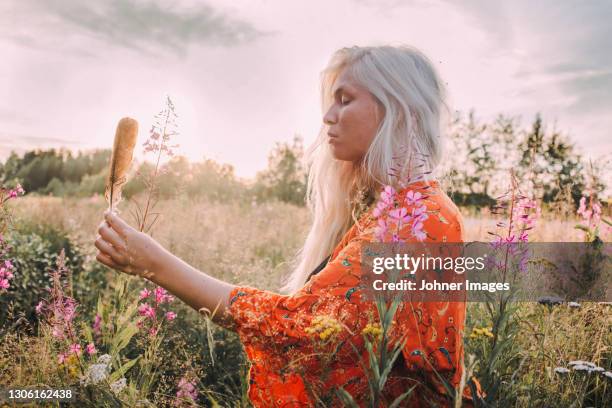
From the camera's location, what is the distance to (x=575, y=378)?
271 cm

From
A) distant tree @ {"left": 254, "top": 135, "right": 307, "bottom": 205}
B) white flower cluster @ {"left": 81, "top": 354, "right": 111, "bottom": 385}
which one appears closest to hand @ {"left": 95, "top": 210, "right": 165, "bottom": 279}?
white flower cluster @ {"left": 81, "top": 354, "right": 111, "bottom": 385}

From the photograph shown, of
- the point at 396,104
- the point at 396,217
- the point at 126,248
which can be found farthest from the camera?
the point at 396,104

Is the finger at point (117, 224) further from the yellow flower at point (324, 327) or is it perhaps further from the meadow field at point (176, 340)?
the yellow flower at point (324, 327)

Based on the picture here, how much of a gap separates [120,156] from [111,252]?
331 mm

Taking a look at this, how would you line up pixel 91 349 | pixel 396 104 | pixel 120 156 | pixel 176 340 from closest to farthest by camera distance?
Answer: pixel 120 156 < pixel 396 104 < pixel 91 349 < pixel 176 340

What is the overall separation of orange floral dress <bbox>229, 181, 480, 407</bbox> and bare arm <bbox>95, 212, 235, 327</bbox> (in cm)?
6

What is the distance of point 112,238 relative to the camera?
1.69 m

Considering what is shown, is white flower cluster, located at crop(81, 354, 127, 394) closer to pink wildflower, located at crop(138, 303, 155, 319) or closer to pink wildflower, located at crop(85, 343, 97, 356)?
pink wildflower, located at crop(85, 343, 97, 356)

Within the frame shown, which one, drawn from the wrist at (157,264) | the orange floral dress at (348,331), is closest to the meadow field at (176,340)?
the orange floral dress at (348,331)

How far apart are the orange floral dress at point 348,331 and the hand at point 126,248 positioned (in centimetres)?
28

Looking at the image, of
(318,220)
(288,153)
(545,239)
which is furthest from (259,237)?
(288,153)

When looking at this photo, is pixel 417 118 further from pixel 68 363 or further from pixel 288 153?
pixel 288 153

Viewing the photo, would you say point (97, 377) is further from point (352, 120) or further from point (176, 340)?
point (176, 340)

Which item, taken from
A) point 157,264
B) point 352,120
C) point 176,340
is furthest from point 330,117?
point 176,340
